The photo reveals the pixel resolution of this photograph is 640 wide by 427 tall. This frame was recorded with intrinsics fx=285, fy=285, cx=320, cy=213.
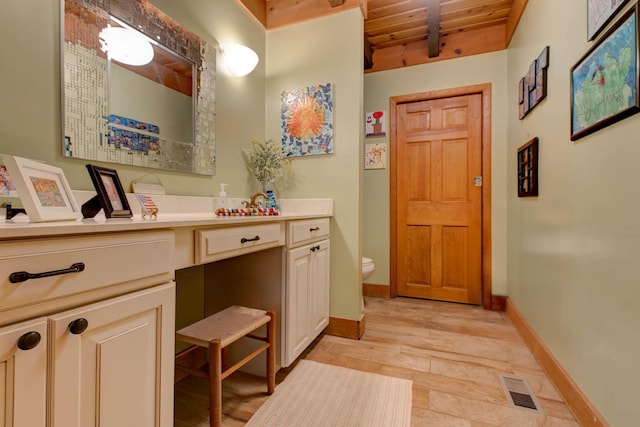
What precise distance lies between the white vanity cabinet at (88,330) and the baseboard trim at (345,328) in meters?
1.37

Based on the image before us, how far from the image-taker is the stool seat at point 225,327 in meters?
1.17

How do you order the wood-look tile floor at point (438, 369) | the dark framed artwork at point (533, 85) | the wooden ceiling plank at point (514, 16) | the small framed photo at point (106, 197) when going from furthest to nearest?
the wooden ceiling plank at point (514, 16), the dark framed artwork at point (533, 85), the wood-look tile floor at point (438, 369), the small framed photo at point (106, 197)

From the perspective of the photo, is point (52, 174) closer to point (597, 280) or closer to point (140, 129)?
point (140, 129)

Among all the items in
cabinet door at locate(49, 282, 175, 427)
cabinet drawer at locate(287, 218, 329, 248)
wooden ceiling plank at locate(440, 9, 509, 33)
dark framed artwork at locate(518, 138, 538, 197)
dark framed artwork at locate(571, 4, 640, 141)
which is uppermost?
wooden ceiling plank at locate(440, 9, 509, 33)

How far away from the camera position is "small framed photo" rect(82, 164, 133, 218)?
91cm

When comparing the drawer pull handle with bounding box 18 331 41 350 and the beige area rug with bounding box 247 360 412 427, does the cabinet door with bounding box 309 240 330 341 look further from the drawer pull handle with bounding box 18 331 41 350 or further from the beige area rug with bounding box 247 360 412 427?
the drawer pull handle with bounding box 18 331 41 350

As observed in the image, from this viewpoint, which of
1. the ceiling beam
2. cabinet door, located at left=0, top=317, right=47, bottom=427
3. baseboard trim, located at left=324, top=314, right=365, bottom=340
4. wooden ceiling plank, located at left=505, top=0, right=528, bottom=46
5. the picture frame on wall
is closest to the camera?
cabinet door, located at left=0, top=317, right=47, bottom=427

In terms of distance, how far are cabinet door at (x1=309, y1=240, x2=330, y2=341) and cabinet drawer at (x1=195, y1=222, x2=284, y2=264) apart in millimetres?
423

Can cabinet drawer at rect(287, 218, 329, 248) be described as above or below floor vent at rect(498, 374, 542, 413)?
above

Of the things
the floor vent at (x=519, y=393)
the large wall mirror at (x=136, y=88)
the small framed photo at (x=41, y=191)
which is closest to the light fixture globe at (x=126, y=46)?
the large wall mirror at (x=136, y=88)

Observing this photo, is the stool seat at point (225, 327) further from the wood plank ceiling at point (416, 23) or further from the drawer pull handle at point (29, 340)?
the wood plank ceiling at point (416, 23)

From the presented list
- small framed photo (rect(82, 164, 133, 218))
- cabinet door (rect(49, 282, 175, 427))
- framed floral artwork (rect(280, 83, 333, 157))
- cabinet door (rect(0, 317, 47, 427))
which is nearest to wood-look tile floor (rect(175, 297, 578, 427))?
cabinet door (rect(49, 282, 175, 427))

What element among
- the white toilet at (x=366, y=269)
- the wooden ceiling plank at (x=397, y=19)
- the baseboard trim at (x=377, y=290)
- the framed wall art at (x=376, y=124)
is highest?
the wooden ceiling plank at (x=397, y=19)

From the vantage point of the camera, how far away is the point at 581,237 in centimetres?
129
